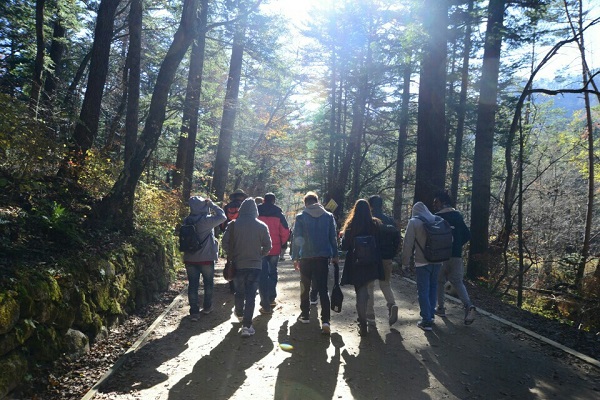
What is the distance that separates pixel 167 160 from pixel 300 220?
1601 centimetres

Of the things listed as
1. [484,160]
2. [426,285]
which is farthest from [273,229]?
[484,160]

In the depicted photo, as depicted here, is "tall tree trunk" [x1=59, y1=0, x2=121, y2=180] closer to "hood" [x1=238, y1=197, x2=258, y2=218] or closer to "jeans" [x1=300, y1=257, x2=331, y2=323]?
"hood" [x1=238, y1=197, x2=258, y2=218]

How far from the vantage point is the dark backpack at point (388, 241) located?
698 cm

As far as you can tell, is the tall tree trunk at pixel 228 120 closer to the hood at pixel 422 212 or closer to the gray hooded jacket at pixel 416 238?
the hood at pixel 422 212

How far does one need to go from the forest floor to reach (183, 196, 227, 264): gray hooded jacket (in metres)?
1.13

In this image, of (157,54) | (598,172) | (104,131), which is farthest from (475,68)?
(104,131)

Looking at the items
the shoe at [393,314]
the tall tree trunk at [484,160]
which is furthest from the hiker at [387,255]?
the tall tree trunk at [484,160]

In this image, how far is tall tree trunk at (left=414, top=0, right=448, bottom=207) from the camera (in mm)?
10406

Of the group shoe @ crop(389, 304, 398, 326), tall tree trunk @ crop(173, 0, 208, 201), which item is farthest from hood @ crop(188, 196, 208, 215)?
tall tree trunk @ crop(173, 0, 208, 201)

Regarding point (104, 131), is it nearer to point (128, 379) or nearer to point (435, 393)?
point (128, 379)

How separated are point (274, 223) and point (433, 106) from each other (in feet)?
16.8

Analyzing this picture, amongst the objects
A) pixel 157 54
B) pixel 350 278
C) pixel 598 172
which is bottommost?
pixel 350 278

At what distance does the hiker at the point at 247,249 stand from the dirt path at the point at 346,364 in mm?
606

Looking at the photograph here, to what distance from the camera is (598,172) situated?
22562 millimetres
